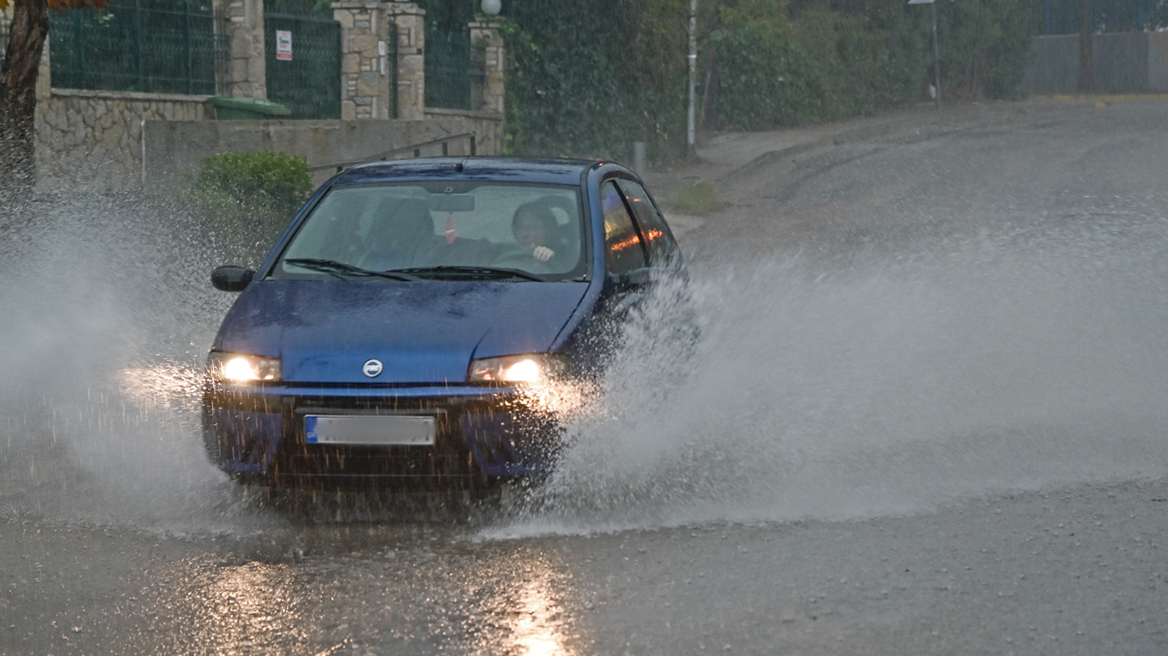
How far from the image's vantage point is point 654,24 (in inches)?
1126

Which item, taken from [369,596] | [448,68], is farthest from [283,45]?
[369,596]

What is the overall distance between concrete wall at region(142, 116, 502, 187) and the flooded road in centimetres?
534

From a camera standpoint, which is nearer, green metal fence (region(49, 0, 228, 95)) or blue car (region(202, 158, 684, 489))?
blue car (region(202, 158, 684, 489))

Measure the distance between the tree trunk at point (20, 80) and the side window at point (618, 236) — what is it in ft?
18.2

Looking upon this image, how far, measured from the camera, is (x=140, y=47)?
17453mm

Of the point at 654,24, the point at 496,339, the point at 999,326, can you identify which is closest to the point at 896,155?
the point at 654,24

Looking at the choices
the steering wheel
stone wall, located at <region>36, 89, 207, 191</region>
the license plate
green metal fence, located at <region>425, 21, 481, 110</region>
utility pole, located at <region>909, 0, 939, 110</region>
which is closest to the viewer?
the license plate

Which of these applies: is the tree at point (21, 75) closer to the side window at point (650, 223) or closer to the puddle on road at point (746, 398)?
the puddle on road at point (746, 398)

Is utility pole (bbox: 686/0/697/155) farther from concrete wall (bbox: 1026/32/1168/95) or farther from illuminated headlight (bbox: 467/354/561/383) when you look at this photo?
illuminated headlight (bbox: 467/354/561/383)

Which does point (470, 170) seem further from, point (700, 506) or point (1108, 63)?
point (1108, 63)

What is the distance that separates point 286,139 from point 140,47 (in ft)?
6.59

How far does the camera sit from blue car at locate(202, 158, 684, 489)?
18.5 ft

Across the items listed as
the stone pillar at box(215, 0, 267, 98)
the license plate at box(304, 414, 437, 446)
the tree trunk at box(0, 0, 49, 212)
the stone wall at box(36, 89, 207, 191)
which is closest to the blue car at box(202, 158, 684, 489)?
the license plate at box(304, 414, 437, 446)

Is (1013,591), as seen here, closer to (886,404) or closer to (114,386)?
(886,404)
